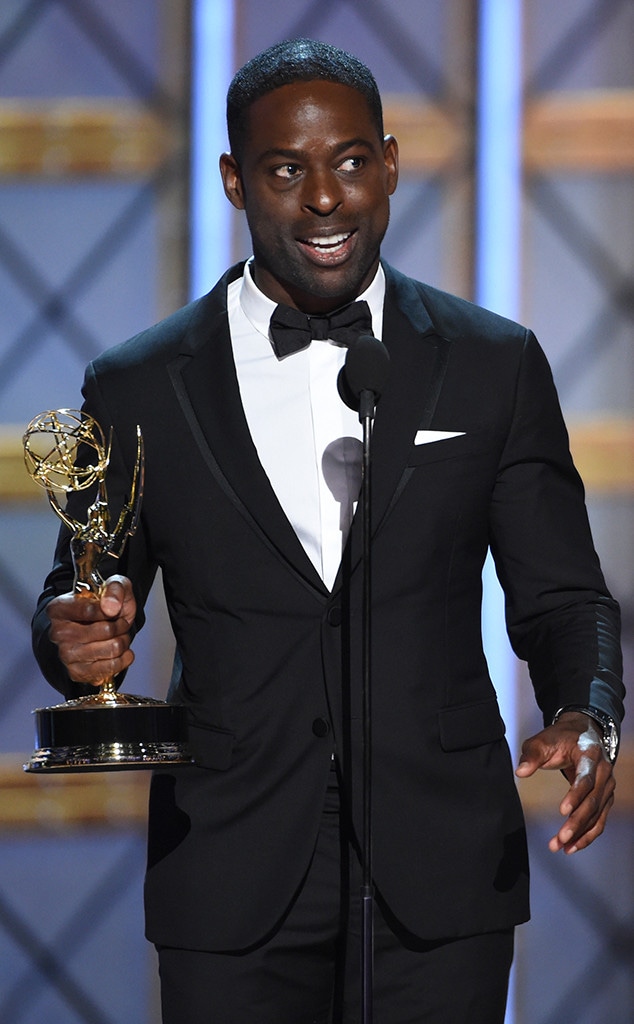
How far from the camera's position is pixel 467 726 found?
165 cm

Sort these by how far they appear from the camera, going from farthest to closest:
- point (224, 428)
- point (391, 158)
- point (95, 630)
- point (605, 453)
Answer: point (605, 453) < point (391, 158) < point (224, 428) < point (95, 630)

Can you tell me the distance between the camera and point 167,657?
2.79m

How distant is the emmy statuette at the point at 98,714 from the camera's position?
1.49m

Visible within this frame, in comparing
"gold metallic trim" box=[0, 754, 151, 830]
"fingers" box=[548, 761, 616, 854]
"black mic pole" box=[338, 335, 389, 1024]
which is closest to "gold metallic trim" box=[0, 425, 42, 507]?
"gold metallic trim" box=[0, 754, 151, 830]

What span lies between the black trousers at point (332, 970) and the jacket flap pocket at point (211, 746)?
0.12 m

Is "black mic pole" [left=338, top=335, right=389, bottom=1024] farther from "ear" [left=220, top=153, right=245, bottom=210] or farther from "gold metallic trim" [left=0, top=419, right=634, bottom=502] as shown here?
"gold metallic trim" [left=0, top=419, right=634, bottom=502]

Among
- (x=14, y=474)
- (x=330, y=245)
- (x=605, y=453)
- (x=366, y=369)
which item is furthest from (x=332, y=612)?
(x=14, y=474)

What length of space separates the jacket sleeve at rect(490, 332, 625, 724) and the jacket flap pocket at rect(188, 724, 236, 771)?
34 centimetres

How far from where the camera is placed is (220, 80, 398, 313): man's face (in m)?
1.73

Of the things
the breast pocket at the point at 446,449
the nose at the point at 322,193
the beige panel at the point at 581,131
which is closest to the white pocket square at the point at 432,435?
the breast pocket at the point at 446,449

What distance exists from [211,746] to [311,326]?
51cm

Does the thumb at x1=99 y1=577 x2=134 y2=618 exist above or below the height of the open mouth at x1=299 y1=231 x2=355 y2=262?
below

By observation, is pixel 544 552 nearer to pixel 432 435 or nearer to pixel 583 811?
pixel 432 435

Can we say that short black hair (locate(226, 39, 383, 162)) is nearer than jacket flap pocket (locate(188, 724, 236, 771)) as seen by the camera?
No
